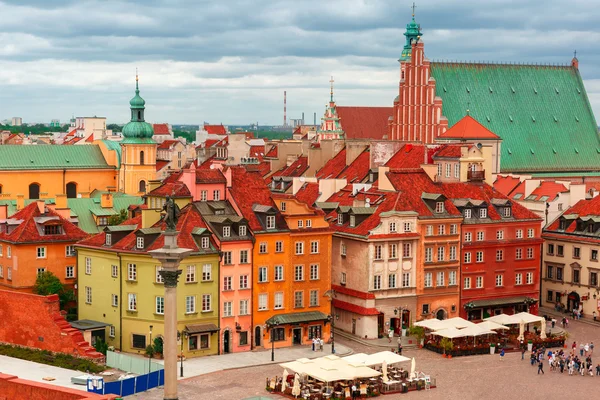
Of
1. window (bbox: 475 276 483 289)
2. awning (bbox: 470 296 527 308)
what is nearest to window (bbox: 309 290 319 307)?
awning (bbox: 470 296 527 308)

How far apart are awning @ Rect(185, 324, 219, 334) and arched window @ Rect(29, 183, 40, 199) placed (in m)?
53.9

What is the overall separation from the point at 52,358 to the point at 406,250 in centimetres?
2614

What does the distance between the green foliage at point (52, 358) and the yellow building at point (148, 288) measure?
4.54 metres

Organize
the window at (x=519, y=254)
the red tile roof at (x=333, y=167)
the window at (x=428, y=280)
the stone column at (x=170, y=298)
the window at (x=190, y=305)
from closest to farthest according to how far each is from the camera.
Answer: the stone column at (x=170, y=298)
the window at (x=190, y=305)
the window at (x=428, y=280)
the window at (x=519, y=254)
the red tile roof at (x=333, y=167)

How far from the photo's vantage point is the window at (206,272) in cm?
7112

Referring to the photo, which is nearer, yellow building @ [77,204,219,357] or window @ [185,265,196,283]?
yellow building @ [77,204,219,357]

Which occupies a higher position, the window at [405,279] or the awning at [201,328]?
the window at [405,279]

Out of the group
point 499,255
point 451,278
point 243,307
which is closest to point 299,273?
point 243,307

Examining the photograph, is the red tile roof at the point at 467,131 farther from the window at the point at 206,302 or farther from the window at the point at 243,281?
the window at the point at 206,302

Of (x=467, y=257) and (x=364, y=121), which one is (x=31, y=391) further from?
(x=364, y=121)

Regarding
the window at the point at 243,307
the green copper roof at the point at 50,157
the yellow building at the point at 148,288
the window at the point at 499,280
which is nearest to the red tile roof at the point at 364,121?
the green copper roof at the point at 50,157

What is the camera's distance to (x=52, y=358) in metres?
66.3

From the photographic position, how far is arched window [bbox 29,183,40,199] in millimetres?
119075

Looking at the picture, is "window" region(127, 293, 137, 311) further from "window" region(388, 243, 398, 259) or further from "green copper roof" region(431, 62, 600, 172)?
"green copper roof" region(431, 62, 600, 172)
